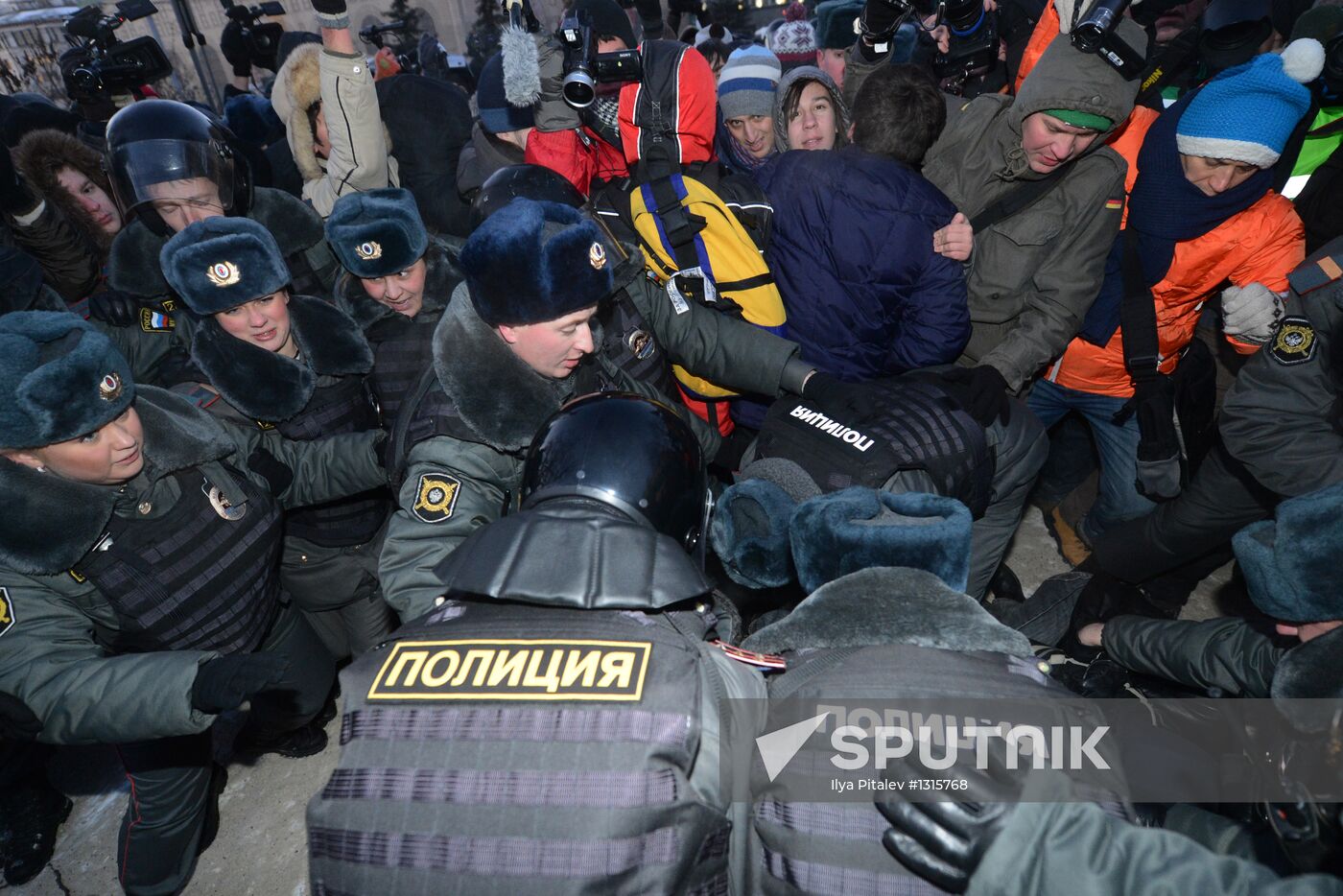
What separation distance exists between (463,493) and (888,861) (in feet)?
4.30

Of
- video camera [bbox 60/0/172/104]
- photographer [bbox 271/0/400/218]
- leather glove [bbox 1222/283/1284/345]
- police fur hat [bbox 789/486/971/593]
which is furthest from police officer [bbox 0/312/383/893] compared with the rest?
video camera [bbox 60/0/172/104]

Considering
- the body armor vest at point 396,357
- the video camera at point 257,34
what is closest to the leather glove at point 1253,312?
the body armor vest at point 396,357

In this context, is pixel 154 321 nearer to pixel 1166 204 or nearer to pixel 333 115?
pixel 333 115

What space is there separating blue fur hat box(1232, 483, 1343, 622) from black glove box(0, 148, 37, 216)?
5.03m

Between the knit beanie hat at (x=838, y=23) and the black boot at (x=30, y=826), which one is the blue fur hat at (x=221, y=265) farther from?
the knit beanie hat at (x=838, y=23)

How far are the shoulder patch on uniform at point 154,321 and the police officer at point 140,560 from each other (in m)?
0.91

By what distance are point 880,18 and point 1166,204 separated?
1679 mm

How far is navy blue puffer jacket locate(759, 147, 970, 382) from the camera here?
2.35 meters

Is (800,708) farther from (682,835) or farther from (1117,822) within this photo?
(1117,822)

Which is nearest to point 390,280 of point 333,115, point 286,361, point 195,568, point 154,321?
point 286,361

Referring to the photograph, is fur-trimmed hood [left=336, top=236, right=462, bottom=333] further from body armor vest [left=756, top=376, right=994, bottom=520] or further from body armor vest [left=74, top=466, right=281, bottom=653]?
body armor vest [left=756, top=376, right=994, bottom=520]

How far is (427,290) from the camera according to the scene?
2.87m

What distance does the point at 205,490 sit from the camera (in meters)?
2.18

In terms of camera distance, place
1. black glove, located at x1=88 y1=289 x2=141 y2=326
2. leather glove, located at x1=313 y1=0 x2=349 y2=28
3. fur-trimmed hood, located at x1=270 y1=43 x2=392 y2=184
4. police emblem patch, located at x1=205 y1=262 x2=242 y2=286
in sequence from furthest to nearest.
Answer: fur-trimmed hood, located at x1=270 y1=43 x2=392 y2=184, leather glove, located at x1=313 y1=0 x2=349 y2=28, black glove, located at x1=88 y1=289 x2=141 y2=326, police emblem patch, located at x1=205 y1=262 x2=242 y2=286
